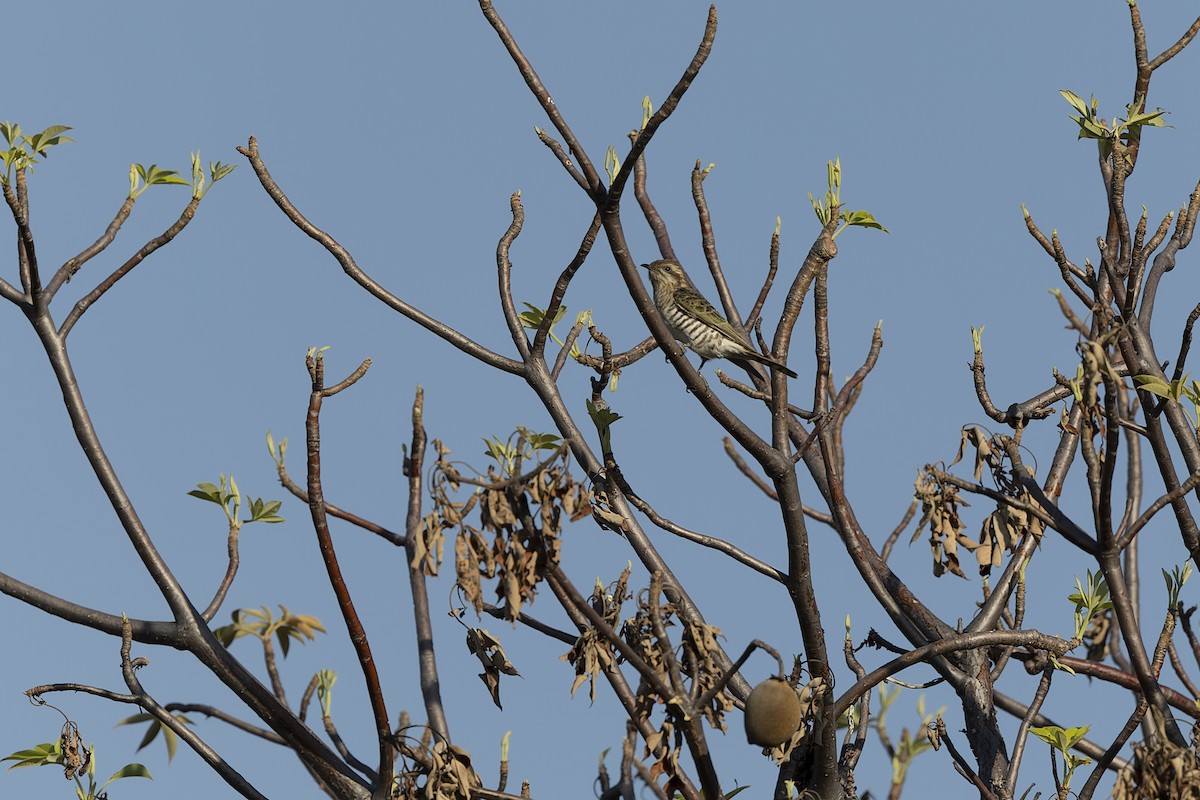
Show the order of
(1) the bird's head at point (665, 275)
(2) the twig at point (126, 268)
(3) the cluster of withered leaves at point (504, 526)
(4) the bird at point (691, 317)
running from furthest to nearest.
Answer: (1) the bird's head at point (665, 275) < (4) the bird at point (691, 317) < (2) the twig at point (126, 268) < (3) the cluster of withered leaves at point (504, 526)

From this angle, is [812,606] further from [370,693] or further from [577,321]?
[577,321]

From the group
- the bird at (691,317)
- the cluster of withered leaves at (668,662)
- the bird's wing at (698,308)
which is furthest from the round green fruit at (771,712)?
the bird's wing at (698,308)

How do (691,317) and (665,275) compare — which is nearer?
(691,317)

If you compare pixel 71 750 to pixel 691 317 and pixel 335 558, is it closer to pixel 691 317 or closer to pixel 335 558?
pixel 335 558

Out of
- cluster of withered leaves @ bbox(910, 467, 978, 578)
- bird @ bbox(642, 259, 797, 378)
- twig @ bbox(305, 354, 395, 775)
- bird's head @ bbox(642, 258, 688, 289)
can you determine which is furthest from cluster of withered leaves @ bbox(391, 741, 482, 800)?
bird's head @ bbox(642, 258, 688, 289)

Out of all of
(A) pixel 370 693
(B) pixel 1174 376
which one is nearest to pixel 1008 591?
(B) pixel 1174 376

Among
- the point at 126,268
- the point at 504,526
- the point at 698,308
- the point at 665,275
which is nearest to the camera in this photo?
the point at 504,526

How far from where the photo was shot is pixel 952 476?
638 cm

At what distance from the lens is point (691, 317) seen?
13844 millimetres

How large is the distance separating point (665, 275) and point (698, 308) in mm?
1591

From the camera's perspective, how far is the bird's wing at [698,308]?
13207 millimetres

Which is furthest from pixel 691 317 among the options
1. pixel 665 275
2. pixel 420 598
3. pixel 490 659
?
pixel 490 659

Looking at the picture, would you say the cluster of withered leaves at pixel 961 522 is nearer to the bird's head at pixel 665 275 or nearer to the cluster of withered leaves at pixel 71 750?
the cluster of withered leaves at pixel 71 750

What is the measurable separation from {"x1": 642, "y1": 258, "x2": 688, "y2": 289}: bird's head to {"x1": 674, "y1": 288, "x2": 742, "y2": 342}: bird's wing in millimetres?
207
